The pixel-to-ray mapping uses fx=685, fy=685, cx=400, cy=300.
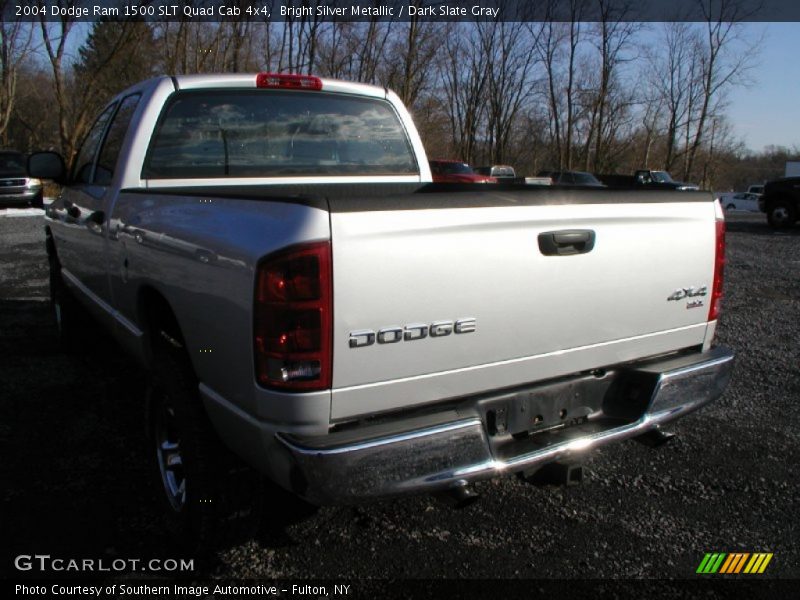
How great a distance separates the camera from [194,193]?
8.74 ft

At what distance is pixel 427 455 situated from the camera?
219cm

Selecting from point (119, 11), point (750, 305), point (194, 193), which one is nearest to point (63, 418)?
point (194, 193)

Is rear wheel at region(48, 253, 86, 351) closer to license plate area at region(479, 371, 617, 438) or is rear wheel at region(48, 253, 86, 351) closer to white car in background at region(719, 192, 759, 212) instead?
license plate area at region(479, 371, 617, 438)

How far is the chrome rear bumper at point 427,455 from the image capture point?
208 centimetres

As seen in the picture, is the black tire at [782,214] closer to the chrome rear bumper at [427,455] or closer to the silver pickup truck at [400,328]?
the silver pickup truck at [400,328]

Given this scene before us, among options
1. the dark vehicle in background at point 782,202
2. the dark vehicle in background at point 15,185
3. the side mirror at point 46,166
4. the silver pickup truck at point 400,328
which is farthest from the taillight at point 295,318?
the dark vehicle in background at point 15,185

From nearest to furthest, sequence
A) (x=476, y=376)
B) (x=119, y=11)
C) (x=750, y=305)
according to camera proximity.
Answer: (x=476, y=376), (x=750, y=305), (x=119, y=11)

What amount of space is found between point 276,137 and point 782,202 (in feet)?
58.4

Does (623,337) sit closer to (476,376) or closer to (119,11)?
(476,376)

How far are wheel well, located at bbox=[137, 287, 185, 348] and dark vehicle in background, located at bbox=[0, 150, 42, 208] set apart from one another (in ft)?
59.3

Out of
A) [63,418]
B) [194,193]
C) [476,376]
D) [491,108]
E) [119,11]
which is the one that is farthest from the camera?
[491,108]

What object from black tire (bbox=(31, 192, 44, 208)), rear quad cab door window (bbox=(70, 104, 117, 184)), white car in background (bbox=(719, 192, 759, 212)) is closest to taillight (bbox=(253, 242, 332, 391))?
rear quad cab door window (bbox=(70, 104, 117, 184))

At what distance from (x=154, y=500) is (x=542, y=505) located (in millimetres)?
1802

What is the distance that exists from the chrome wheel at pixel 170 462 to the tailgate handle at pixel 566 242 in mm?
1654
